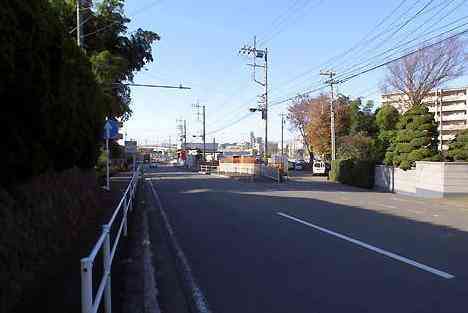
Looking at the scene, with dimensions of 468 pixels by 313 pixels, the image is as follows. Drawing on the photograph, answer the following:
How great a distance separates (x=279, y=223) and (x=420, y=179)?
21.4 meters

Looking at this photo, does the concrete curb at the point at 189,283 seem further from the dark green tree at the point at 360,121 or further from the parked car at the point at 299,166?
the parked car at the point at 299,166

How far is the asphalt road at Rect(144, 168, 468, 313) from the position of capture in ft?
25.4

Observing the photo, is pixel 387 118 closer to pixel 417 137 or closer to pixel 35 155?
pixel 417 137

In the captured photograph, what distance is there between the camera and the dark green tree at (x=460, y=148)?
115 ft

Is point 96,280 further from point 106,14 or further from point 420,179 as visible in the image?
point 106,14

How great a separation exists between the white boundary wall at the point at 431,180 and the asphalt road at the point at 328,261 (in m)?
13.6

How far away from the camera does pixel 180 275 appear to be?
9867 mm

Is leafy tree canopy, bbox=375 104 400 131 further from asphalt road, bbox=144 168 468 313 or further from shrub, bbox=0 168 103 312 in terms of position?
shrub, bbox=0 168 103 312

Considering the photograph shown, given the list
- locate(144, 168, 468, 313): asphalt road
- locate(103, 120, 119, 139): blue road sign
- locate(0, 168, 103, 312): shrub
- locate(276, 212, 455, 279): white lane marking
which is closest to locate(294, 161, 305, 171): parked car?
locate(103, 120, 119, 139): blue road sign

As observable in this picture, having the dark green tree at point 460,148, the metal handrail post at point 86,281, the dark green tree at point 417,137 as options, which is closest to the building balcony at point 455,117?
the dark green tree at point 417,137

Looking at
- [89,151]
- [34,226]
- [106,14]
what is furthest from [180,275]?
[106,14]

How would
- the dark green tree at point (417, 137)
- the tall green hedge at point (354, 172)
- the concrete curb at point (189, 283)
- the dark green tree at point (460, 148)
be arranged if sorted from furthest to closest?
the tall green hedge at point (354, 172) < the dark green tree at point (417, 137) < the dark green tree at point (460, 148) < the concrete curb at point (189, 283)

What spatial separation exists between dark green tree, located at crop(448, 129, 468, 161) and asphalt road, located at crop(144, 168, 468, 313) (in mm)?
16395

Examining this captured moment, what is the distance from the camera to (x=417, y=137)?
3694 cm
